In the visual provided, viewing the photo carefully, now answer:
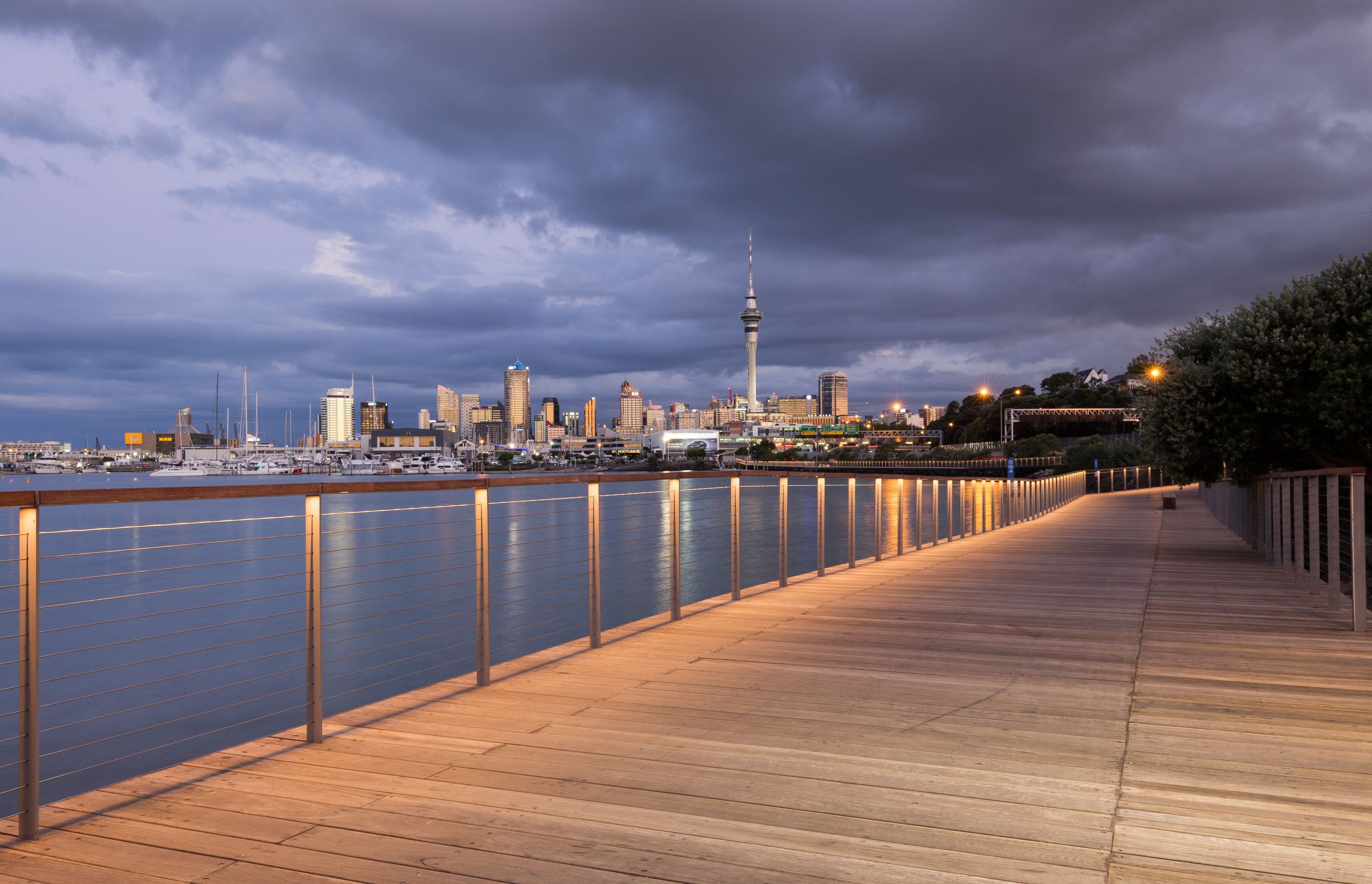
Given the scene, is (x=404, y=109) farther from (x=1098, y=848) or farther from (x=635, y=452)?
(x=635, y=452)

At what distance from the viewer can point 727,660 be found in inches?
159

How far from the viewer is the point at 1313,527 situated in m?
5.92

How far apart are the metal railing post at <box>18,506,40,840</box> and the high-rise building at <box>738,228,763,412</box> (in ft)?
608

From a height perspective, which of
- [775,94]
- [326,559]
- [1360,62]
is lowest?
[326,559]

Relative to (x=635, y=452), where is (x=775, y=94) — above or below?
above

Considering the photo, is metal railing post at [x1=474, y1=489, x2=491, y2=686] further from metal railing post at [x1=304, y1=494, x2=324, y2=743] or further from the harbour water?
metal railing post at [x1=304, y1=494, x2=324, y2=743]

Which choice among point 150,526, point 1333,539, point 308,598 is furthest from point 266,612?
Answer: point 1333,539

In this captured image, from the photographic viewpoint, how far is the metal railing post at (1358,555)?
179 inches

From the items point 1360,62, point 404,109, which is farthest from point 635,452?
point 1360,62

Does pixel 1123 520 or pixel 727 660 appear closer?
pixel 727 660

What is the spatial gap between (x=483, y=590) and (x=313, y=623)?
31.7 inches

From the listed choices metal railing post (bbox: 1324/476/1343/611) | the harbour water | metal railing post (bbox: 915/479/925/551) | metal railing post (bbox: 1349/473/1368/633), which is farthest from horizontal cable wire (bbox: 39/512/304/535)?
metal railing post (bbox: 915/479/925/551)

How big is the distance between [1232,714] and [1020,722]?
2.65ft

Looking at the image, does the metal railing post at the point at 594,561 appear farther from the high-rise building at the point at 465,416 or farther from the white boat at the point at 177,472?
the high-rise building at the point at 465,416
